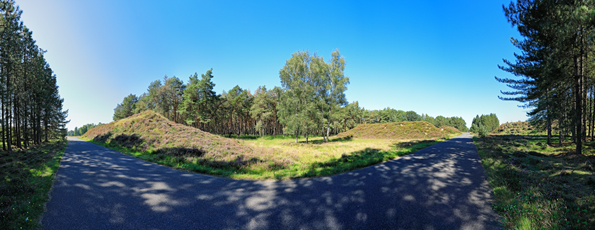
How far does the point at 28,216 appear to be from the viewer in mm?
4277

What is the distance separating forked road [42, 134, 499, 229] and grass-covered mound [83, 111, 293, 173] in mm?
3626

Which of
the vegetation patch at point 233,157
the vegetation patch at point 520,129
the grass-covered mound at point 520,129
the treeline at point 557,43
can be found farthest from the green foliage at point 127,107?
the grass-covered mound at point 520,129

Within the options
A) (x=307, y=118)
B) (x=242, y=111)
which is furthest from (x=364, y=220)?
(x=242, y=111)

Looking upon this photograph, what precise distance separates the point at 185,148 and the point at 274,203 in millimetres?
12470

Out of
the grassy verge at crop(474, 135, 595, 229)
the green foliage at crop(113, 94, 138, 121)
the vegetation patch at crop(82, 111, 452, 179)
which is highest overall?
the green foliage at crop(113, 94, 138, 121)

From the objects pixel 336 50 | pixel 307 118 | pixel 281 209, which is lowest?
pixel 281 209

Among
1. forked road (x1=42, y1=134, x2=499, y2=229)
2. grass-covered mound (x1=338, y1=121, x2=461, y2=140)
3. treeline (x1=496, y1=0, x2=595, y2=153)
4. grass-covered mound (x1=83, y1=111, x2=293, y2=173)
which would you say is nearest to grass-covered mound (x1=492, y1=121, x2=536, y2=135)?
grass-covered mound (x1=338, y1=121, x2=461, y2=140)

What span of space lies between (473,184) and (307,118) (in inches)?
751

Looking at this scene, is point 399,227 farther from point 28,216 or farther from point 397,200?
point 28,216

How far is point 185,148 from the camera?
14.7 m

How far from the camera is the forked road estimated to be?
426cm

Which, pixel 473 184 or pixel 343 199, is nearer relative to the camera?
pixel 343 199

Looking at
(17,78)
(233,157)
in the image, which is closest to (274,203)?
(233,157)

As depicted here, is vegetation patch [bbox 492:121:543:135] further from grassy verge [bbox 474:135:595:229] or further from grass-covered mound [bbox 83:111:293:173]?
grass-covered mound [bbox 83:111:293:173]
